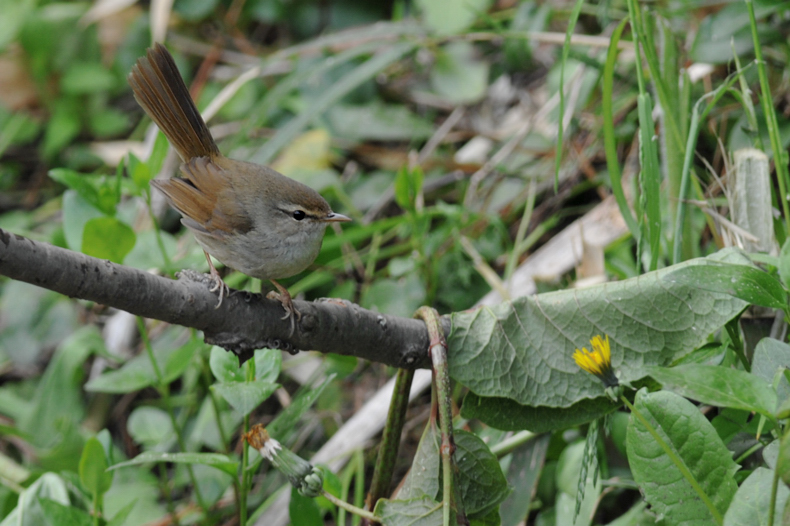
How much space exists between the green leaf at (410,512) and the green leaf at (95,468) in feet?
3.11

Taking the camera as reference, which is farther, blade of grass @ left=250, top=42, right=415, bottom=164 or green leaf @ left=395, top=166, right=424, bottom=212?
blade of grass @ left=250, top=42, right=415, bottom=164

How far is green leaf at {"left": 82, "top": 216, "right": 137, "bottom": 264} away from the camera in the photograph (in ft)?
7.26

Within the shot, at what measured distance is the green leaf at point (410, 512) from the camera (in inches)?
68.3

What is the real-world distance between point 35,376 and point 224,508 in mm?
1668

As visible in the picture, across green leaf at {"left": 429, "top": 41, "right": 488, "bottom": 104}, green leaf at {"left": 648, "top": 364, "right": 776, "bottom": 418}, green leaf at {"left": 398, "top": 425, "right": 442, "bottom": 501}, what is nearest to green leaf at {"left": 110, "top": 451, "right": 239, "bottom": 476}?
green leaf at {"left": 398, "top": 425, "right": 442, "bottom": 501}

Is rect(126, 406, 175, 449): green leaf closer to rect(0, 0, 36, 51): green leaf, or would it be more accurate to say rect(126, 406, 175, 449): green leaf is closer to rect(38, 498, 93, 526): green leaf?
rect(38, 498, 93, 526): green leaf

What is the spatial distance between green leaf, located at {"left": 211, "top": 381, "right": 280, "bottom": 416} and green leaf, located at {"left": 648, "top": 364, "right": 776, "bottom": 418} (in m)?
0.98

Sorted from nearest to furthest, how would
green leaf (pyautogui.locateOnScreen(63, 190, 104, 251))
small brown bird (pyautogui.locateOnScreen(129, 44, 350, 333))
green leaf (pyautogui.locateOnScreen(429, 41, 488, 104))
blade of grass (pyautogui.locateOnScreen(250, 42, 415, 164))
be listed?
small brown bird (pyautogui.locateOnScreen(129, 44, 350, 333)) < green leaf (pyautogui.locateOnScreen(63, 190, 104, 251)) < blade of grass (pyautogui.locateOnScreen(250, 42, 415, 164)) < green leaf (pyautogui.locateOnScreen(429, 41, 488, 104))

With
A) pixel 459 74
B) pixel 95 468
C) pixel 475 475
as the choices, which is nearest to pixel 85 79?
pixel 459 74

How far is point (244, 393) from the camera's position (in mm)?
1831

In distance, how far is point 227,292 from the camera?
6.07ft

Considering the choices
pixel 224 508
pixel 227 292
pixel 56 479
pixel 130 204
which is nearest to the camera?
pixel 227 292

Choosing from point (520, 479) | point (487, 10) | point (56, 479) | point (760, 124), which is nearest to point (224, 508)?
point (56, 479)

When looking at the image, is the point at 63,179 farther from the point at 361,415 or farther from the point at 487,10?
the point at 487,10
